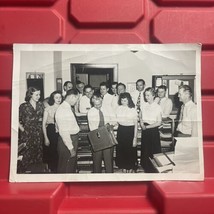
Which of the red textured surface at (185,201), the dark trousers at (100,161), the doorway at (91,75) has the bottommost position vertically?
the red textured surface at (185,201)

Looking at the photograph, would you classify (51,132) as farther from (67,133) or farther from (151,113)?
(151,113)

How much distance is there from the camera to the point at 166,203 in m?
0.46

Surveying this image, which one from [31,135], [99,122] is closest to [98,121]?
[99,122]

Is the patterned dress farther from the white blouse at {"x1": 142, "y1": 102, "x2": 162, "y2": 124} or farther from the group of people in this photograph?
the white blouse at {"x1": 142, "y1": 102, "x2": 162, "y2": 124}

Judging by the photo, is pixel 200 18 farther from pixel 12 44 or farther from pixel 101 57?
pixel 12 44

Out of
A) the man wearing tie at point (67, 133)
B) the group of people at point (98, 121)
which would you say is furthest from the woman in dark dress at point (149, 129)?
the man wearing tie at point (67, 133)

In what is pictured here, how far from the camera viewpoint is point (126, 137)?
51 cm

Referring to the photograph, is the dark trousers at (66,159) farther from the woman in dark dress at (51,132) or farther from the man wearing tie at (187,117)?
the man wearing tie at (187,117)

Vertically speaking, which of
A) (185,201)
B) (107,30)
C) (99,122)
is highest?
(107,30)

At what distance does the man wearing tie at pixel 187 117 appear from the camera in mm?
519

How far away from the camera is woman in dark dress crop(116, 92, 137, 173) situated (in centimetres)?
51

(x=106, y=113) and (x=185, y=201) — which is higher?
(x=106, y=113)

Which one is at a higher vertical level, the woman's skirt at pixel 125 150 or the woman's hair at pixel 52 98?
the woman's hair at pixel 52 98

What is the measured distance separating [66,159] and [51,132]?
46 millimetres
